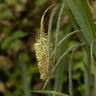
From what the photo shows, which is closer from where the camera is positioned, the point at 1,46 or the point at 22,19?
the point at 1,46

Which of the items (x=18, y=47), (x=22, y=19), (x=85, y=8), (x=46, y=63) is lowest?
(x=46, y=63)

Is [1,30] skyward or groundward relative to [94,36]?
skyward

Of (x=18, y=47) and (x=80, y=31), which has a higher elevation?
(x=18, y=47)

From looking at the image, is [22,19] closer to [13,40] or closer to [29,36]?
[29,36]

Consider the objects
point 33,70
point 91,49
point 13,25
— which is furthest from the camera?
point 13,25

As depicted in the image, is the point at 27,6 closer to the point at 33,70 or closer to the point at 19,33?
the point at 19,33

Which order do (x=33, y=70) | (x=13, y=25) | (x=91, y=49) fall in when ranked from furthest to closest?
(x=13, y=25) < (x=33, y=70) < (x=91, y=49)

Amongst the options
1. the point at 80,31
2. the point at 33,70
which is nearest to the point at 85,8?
the point at 80,31

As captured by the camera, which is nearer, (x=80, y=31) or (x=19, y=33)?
(x=80, y=31)

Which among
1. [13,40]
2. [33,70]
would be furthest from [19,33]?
[33,70]
